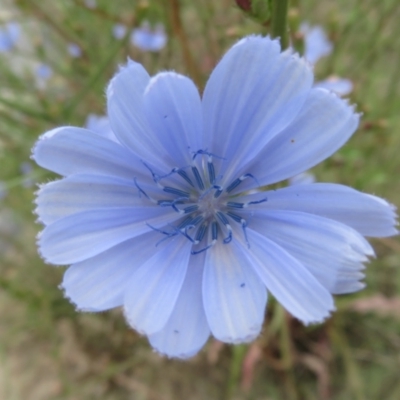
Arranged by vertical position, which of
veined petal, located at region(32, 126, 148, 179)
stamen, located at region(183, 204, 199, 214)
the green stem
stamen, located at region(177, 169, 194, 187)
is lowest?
stamen, located at region(183, 204, 199, 214)

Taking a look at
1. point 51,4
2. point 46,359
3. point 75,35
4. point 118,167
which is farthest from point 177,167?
point 51,4

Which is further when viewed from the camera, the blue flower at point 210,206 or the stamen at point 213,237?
the stamen at point 213,237

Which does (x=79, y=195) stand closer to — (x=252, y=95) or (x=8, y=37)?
(x=252, y=95)

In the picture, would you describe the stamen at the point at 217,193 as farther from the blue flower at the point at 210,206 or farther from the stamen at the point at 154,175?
the stamen at the point at 154,175

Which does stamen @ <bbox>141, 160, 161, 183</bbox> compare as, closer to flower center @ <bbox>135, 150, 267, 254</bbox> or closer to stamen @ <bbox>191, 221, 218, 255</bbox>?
flower center @ <bbox>135, 150, 267, 254</bbox>

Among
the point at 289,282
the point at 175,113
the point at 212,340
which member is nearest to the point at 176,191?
the point at 175,113

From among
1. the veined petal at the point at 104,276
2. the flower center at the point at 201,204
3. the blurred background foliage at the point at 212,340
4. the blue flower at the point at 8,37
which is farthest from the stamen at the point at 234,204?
the blue flower at the point at 8,37

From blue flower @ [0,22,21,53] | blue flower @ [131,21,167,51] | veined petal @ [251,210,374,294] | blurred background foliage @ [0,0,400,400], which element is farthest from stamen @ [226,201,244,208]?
blue flower @ [0,22,21,53]
